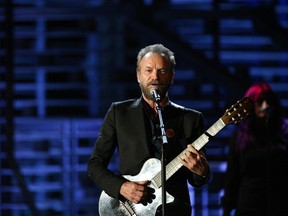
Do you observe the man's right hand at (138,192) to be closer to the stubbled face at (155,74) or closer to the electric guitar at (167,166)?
the electric guitar at (167,166)

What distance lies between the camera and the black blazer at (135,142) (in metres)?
3.92

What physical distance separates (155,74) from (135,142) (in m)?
0.38

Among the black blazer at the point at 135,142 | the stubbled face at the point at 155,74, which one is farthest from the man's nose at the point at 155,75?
the black blazer at the point at 135,142

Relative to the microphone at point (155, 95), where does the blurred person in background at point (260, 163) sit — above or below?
below

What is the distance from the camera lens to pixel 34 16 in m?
9.05

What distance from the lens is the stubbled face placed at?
3855 mm

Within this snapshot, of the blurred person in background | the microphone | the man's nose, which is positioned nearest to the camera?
the microphone

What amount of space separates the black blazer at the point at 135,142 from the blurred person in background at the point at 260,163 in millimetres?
1430

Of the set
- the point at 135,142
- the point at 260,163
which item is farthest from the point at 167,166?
the point at 260,163

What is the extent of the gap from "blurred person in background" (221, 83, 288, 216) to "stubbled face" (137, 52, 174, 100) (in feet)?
5.12

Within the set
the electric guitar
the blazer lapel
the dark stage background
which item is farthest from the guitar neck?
the dark stage background

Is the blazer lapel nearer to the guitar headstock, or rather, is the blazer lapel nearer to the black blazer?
the black blazer

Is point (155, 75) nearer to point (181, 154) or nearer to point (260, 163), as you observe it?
point (181, 154)

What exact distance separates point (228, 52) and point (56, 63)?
211 centimetres
